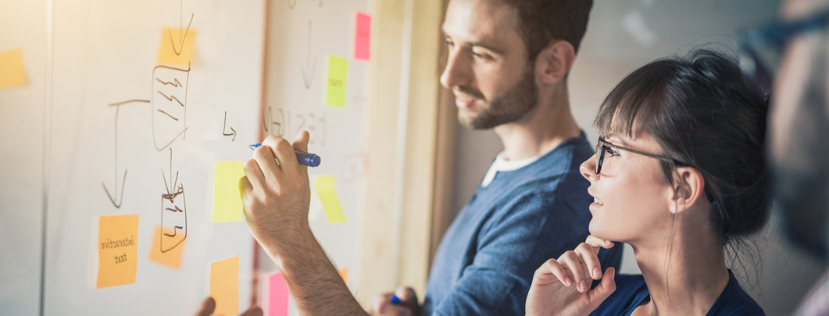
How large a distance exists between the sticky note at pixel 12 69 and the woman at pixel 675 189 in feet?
2.59

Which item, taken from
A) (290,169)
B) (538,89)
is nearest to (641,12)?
(538,89)

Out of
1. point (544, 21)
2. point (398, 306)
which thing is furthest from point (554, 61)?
point (398, 306)

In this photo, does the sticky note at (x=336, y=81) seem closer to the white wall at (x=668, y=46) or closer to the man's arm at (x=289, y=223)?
the man's arm at (x=289, y=223)

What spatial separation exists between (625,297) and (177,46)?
0.85m

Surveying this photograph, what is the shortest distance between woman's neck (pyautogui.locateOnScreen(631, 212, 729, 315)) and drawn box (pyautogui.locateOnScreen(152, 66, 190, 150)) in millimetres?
774

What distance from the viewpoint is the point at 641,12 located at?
3.71 ft

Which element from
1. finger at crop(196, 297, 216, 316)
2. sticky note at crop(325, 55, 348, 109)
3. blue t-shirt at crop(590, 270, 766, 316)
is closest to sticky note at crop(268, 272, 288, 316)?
finger at crop(196, 297, 216, 316)

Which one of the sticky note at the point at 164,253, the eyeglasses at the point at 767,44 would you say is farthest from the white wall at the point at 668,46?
the sticky note at the point at 164,253

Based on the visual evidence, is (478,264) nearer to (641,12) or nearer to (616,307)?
(616,307)

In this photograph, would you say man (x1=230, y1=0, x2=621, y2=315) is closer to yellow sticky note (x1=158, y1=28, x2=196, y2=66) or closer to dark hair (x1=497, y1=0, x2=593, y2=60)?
dark hair (x1=497, y1=0, x2=593, y2=60)

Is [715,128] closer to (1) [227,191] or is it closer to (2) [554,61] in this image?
(2) [554,61]

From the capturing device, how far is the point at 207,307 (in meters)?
0.87

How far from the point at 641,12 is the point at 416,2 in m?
0.68

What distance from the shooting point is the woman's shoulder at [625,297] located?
0.84 m
